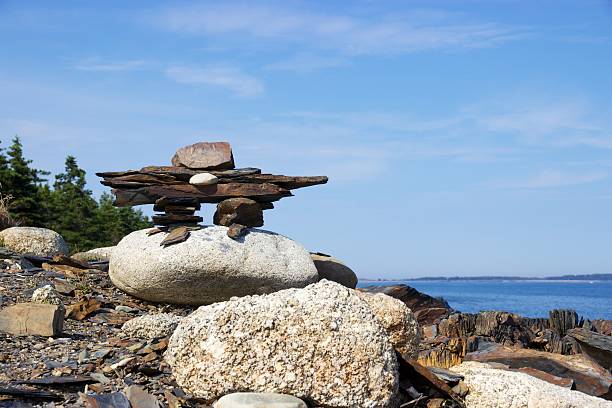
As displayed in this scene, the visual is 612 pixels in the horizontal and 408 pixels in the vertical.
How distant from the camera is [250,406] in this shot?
18.1ft

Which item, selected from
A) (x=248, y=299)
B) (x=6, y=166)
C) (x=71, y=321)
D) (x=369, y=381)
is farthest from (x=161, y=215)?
(x=6, y=166)

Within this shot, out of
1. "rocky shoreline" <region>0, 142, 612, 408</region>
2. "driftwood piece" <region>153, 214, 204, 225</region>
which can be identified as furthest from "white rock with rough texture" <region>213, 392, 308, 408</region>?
"driftwood piece" <region>153, 214, 204, 225</region>

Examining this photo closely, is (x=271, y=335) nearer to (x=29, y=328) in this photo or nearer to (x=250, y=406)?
(x=250, y=406)

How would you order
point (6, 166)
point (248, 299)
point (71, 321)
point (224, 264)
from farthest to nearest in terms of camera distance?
point (6, 166) → point (224, 264) → point (71, 321) → point (248, 299)

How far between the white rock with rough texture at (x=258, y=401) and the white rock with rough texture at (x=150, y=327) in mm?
2168

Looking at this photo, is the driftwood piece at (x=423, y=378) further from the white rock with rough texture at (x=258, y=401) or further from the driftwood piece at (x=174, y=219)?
the driftwood piece at (x=174, y=219)

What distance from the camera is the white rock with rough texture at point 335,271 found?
1238 centimetres

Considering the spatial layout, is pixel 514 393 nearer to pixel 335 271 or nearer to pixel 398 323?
pixel 398 323

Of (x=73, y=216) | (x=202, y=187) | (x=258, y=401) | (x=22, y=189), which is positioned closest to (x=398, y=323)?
(x=258, y=401)

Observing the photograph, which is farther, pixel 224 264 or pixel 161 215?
pixel 161 215

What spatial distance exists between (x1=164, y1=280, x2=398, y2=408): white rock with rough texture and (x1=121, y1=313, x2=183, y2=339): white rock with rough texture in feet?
5.27

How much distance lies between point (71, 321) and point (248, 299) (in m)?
3.38

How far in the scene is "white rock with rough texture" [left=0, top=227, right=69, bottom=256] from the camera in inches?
527

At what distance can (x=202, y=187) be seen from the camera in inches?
452
